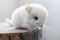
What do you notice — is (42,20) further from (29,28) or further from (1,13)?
(1,13)

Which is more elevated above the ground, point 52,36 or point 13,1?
point 13,1

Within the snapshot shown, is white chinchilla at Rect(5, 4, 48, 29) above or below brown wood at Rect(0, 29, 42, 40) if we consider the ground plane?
above

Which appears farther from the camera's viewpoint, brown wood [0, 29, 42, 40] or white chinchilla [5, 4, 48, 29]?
white chinchilla [5, 4, 48, 29]

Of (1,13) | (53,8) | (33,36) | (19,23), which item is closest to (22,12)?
(19,23)

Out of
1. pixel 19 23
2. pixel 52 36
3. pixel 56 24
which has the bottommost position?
pixel 52 36

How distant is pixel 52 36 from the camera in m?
1.54

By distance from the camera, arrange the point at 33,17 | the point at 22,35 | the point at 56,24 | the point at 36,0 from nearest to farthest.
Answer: the point at 22,35
the point at 33,17
the point at 56,24
the point at 36,0

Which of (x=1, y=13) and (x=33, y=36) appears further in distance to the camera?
(x=1, y=13)

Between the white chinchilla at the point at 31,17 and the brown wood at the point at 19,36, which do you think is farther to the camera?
the white chinchilla at the point at 31,17

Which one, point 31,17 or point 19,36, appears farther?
point 31,17

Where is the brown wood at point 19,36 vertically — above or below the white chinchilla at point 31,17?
below

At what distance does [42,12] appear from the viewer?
79cm

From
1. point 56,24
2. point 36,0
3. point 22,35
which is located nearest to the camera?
point 22,35

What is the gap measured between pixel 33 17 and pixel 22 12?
0.08m
